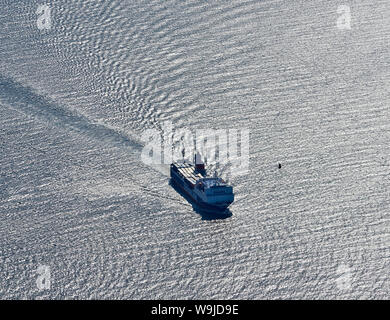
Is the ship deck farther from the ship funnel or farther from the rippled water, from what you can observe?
the rippled water

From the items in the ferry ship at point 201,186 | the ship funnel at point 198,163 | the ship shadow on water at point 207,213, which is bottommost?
the ship shadow on water at point 207,213

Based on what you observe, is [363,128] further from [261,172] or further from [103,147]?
[103,147]

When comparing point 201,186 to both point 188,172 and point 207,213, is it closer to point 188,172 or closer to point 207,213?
point 207,213

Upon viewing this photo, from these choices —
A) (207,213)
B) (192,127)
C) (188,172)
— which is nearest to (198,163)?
(188,172)

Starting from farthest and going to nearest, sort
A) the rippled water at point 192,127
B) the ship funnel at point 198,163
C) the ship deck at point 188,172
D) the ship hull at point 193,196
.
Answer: the ship funnel at point 198,163 < the ship deck at point 188,172 < the ship hull at point 193,196 < the rippled water at point 192,127

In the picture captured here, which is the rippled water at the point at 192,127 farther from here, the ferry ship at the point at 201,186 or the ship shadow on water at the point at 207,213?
the ferry ship at the point at 201,186

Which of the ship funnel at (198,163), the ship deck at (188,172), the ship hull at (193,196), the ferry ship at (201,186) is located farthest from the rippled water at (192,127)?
the ship funnel at (198,163)
